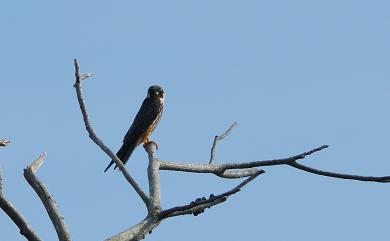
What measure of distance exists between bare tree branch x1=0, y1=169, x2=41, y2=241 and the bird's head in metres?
8.31

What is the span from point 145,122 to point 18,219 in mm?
7260

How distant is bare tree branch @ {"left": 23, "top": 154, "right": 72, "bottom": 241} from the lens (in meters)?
4.81

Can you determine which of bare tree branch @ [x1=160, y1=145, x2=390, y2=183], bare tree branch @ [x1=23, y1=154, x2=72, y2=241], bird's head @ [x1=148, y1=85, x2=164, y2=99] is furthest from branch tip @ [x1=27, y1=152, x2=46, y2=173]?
bird's head @ [x1=148, y1=85, x2=164, y2=99]

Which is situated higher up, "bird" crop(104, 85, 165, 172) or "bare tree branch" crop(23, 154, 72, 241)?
"bird" crop(104, 85, 165, 172)

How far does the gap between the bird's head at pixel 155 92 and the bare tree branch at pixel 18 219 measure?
327 inches

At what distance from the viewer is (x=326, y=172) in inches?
214

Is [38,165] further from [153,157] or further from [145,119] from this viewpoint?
[145,119]

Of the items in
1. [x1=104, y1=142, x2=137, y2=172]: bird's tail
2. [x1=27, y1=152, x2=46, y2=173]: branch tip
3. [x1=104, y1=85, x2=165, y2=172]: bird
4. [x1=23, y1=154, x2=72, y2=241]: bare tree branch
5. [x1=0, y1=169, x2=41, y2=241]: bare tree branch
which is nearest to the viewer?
[x1=0, y1=169, x2=41, y2=241]: bare tree branch

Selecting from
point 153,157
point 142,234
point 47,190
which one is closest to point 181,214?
point 142,234

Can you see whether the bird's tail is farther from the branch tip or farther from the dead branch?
the branch tip

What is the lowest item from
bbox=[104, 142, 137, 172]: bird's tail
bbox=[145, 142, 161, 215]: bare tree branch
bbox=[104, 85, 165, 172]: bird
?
bbox=[145, 142, 161, 215]: bare tree branch

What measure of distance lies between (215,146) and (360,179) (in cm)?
186

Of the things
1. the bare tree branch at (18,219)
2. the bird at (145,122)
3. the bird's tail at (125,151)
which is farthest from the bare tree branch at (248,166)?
the bird's tail at (125,151)

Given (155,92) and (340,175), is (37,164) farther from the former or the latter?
(155,92)
